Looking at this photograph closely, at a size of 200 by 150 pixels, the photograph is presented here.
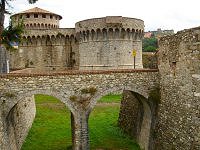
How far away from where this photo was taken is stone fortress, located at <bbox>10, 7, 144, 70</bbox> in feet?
127

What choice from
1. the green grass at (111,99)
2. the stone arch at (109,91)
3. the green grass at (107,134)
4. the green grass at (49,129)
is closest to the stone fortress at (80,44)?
the green grass at (111,99)

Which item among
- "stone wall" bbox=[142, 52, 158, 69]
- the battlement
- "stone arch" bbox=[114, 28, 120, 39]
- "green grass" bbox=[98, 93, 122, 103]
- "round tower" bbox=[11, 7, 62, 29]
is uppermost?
"round tower" bbox=[11, 7, 62, 29]

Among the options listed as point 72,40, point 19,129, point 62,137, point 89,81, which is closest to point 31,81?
point 89,81

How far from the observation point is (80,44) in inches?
1660

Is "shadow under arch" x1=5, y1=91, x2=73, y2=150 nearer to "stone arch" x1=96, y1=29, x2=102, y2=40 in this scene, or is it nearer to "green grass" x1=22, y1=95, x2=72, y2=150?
"green grass" x1=22, y1=95, x2=72, y2=150

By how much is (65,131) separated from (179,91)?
1028 centimetres

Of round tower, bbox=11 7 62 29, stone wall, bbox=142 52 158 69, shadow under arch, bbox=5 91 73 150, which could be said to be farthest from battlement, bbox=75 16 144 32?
shadow under arch, bbox=5 91 73 150

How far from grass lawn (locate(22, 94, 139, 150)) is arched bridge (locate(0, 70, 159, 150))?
94.0 inches

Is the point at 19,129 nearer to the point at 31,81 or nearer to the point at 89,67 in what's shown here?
the point at 31,81

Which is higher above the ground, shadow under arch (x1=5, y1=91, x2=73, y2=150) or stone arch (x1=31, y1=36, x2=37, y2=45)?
stone arch (x1=31, y1=36, x2=37, y2=45)

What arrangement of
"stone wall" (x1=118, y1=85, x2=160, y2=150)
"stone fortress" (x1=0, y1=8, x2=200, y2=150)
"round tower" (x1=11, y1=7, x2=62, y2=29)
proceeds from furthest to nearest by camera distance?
"round tower" (x1=11, y1=7, x2=62, y2=29)
"stone wall" (x1=118, y1=85, x2=160, y2=150)
"stone fortress" (x1=0, y1=8, x2=200, y2=150)

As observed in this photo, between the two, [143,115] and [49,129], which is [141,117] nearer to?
[143,115]

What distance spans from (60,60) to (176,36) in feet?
106

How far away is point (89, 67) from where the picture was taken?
134 feet
